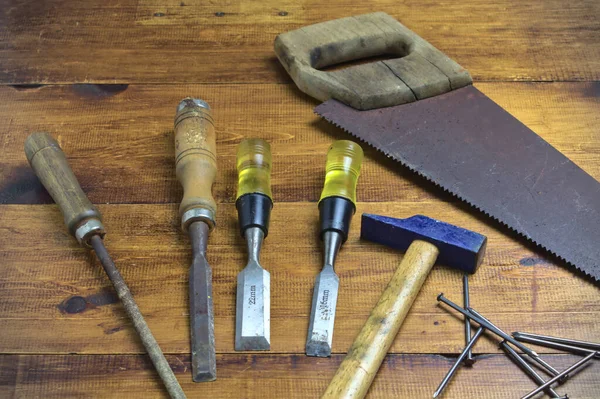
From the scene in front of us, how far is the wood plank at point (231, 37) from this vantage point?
205cm

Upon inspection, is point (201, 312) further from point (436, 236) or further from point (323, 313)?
point (436, 236)

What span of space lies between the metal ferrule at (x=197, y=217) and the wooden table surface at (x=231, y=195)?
0.06 meters

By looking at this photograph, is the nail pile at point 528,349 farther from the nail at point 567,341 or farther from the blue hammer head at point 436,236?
the blue hammer head at point 436,236

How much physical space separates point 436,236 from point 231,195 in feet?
1.49

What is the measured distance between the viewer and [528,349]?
145cm

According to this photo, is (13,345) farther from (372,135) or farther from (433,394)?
(372,135)

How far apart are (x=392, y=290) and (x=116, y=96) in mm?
891

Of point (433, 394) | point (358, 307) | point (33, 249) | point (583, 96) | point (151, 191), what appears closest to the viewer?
point (433, 394)

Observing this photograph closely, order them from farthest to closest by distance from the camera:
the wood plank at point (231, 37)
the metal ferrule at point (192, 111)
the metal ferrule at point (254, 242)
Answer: the wood plank at point (231, 37) → the metal ferrule at point (192, 111) → the metal ferrule at point (254, 242)

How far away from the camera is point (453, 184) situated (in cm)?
172

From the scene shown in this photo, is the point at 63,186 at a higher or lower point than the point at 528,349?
higher

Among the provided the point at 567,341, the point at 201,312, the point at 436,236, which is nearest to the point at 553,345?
the point at 567,341

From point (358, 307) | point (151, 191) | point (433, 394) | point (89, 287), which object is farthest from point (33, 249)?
point (433, 394)

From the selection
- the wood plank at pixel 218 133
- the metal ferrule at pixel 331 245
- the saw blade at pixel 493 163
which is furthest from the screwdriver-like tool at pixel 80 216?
the saw blade at pixel 493 163
